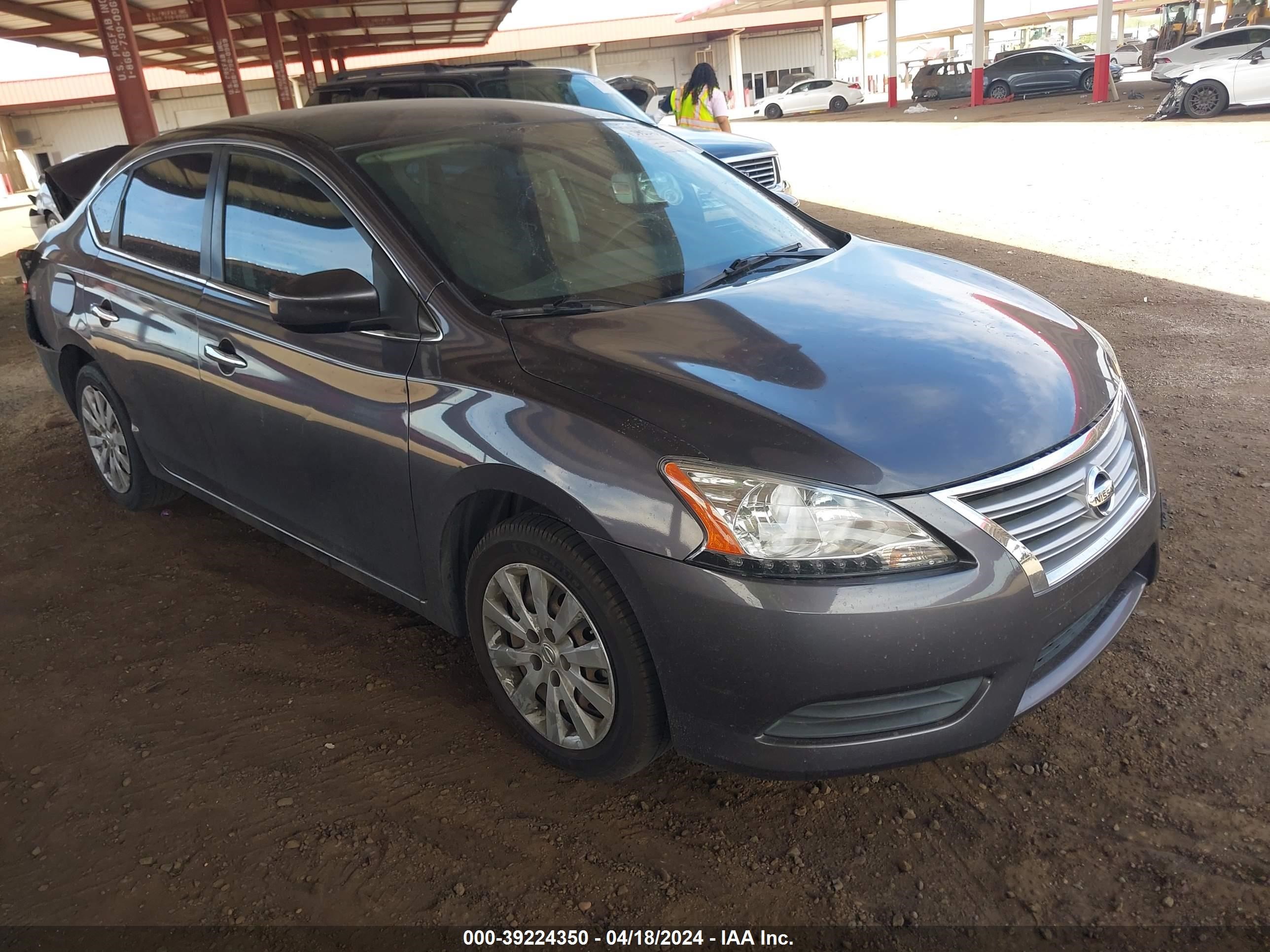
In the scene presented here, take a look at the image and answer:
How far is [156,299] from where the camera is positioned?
3.61m

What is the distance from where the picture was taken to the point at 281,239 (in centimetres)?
312

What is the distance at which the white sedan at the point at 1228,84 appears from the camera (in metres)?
16.3

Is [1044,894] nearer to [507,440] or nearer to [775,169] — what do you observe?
[507,440]

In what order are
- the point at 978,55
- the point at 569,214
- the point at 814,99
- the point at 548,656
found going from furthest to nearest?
1. the point at 814,99
2. the point at 978,55
3. the point at 569,214
4. the point at 548,656

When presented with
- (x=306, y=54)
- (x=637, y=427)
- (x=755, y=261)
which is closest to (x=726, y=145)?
(x=755, y=261)

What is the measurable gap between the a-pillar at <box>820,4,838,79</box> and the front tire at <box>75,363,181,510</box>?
46240 mm

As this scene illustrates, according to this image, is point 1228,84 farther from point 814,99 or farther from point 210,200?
point 814,99

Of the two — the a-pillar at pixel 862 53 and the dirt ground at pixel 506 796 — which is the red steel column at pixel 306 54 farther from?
the dirt ground at pixel 506 796

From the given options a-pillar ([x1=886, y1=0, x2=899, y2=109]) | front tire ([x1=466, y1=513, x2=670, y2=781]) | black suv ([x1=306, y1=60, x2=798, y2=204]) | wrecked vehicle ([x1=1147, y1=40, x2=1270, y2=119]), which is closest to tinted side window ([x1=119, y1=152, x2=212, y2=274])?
front tire ([x1=466, y1=513, x2=670, y2=781])

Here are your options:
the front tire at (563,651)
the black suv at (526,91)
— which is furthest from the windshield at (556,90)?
the front tire at (563,651)

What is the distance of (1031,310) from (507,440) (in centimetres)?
162

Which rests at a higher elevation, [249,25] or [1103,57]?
[249,25]

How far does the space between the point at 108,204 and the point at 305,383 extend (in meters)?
1.85

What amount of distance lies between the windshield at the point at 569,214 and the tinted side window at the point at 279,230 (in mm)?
180
